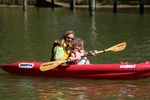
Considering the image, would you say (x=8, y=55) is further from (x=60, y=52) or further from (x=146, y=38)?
(x=146, y=38)

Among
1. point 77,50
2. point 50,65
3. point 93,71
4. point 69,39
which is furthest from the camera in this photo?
point 77,50

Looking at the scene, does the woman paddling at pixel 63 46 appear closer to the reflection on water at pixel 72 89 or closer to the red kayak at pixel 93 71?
the red kayak at pixel 93 71

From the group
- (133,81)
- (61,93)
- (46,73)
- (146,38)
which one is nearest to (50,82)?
(46,73)

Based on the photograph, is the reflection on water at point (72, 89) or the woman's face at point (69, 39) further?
the woman's face at point (69, 39)

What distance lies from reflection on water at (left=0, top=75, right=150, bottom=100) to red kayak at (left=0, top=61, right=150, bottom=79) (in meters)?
0.15

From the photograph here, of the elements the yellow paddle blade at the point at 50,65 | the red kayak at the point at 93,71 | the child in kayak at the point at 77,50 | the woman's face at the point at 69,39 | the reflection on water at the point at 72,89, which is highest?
the woman's face at the point at 69,39

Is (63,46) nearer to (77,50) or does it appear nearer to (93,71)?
(77,50)

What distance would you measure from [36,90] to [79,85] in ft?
3.93

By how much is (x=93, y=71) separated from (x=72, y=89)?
3.51 feet

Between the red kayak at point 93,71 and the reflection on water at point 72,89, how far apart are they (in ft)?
0.48

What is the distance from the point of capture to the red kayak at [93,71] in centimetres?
1151

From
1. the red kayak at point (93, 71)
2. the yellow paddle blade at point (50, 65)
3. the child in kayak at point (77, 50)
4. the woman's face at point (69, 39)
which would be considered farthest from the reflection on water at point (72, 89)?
the woman's face at point (69, 39)

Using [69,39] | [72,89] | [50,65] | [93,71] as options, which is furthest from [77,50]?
[72,89]

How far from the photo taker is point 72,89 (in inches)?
433
